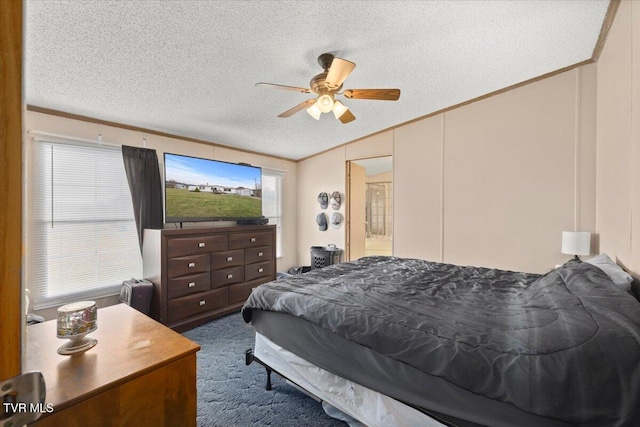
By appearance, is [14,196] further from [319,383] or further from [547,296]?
[547,296]

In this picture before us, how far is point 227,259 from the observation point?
3498 mm

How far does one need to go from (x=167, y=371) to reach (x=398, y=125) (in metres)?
4.13

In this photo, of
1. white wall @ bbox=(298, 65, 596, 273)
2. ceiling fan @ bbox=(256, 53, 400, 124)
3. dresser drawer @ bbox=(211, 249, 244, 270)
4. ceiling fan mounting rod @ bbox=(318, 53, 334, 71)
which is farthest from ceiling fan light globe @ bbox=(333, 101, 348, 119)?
dresser drawer @ bbox=(211, 249, 244, 270)

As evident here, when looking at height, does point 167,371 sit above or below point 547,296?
below

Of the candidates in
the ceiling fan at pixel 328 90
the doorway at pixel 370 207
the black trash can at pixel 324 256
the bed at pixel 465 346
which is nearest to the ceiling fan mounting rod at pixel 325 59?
the ceiling fan at pixel 328 90

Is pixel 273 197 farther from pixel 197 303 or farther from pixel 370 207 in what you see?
pixel 370 207

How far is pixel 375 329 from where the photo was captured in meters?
1.45

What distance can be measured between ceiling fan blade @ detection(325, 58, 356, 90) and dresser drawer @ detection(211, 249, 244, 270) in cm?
232

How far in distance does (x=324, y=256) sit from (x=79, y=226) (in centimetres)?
322

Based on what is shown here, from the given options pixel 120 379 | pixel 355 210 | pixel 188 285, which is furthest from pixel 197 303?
pixel 355 210

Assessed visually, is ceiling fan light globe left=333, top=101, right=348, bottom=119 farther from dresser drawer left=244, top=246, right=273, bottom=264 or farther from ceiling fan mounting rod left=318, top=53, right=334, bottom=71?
dresser drawer left=244, top=246, right=273, bottom=264

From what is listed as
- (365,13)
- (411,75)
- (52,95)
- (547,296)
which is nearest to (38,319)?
(52,95)

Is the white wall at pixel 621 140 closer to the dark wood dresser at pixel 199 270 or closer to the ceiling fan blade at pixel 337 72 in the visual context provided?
the ceiling fan blade at pixel 337 72

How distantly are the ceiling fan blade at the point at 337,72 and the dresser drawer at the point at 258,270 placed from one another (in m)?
2.57
